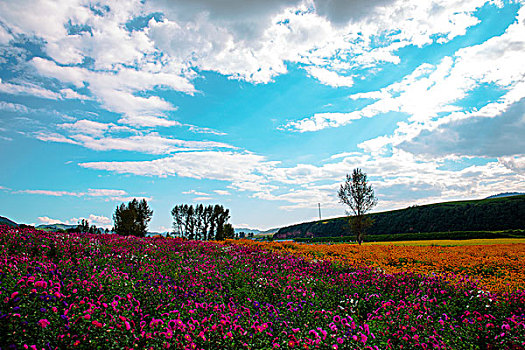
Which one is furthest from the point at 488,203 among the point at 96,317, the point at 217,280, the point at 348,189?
the point at 96,317

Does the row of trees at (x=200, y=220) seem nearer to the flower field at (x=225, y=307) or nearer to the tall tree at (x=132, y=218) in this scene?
the tall tree at (x=132, y=218)

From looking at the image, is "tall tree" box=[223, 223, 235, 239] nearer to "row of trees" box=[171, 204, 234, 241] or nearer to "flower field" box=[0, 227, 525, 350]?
"row of trees" box=[171, 204, 234, 241]

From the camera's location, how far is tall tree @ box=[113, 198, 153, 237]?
35344 millimetres

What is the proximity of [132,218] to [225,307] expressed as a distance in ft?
113

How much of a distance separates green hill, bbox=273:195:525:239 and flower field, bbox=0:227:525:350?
21.7 m

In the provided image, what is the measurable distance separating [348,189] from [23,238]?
80.0 ft

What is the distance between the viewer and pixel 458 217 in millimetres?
44875

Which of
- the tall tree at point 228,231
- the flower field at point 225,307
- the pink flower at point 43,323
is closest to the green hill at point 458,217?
the tall tree at point 228,231

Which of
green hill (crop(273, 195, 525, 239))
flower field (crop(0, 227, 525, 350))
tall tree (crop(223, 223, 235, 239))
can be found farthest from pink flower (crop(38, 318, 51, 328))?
tall tree (crop(223, 223, 235, 239))

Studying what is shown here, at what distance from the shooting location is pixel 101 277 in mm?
5598

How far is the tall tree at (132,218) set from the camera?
1391 inches

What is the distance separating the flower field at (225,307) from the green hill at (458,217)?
21747 millimetres

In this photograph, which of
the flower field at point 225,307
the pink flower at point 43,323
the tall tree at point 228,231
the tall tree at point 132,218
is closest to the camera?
the pink flower at point 43,323

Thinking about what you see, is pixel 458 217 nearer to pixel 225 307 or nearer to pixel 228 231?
pixel 228 231
